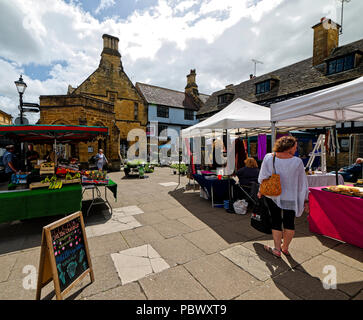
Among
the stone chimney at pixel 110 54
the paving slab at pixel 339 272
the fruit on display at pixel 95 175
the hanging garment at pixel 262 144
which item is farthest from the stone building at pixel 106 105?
the paving slab at pixel 339 272

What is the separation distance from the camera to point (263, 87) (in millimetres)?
18797

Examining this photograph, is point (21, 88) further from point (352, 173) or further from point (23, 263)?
point (352, 173)

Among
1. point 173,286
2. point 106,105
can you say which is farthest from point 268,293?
point 106,105

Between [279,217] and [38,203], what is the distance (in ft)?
15.2

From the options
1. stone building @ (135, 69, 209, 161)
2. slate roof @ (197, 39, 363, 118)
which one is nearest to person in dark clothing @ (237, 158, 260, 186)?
slate roof @ (197, 39, 363, 118)

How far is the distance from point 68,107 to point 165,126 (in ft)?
48.5

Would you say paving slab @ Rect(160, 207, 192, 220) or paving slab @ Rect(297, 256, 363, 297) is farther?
paving slab @ Rect(160, 207, 192, 220)

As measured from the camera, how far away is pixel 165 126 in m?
26.5

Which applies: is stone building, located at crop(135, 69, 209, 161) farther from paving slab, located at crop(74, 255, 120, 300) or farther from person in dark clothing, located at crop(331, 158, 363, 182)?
paving slab, located at crop(74, 255, 120, 300)

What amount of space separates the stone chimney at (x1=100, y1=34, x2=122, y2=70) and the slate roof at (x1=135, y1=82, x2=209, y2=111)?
499 cm

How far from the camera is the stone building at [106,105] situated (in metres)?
12.8

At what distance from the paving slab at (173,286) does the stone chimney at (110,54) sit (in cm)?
2327

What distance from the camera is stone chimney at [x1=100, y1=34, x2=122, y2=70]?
2086 centimetres
